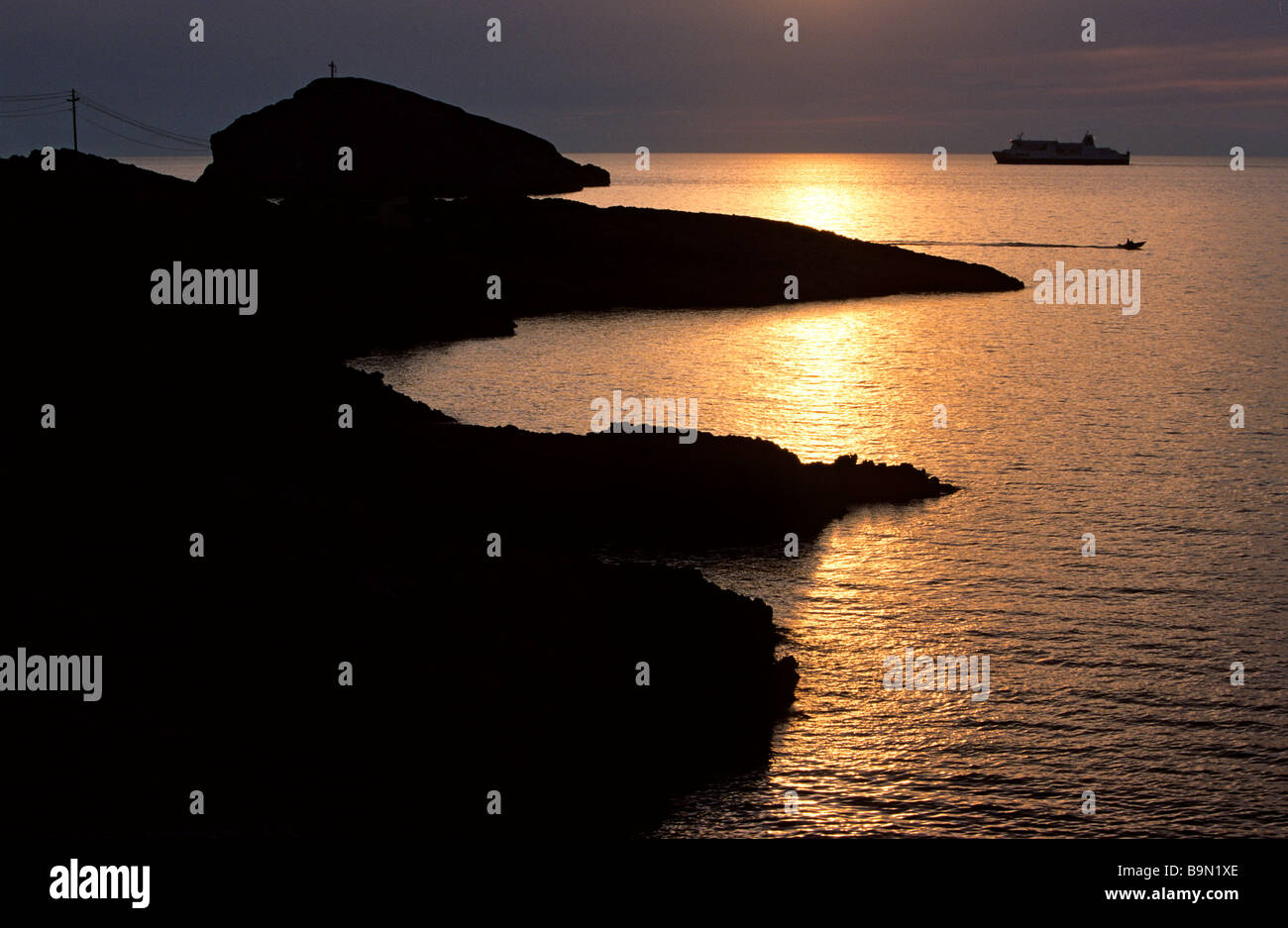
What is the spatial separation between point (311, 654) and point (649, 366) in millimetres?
59969

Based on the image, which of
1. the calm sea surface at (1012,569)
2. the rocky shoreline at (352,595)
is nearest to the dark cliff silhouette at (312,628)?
the rocky shoreline at (352,595)

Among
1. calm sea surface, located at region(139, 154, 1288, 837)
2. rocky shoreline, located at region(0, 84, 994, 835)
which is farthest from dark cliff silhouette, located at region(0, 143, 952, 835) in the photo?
calm sea surface, located at region(139, 154, 1288, 837)

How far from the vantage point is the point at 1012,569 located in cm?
3406

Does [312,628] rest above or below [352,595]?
below

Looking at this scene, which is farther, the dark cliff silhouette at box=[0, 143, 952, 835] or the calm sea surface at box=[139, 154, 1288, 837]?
the calm sea surface at box=[139, 154, 1288, 837]

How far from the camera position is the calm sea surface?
20734 millimetres

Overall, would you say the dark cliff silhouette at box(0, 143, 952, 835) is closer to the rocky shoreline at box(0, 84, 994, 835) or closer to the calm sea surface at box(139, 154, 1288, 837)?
the rocky shoreline at box(0, 84, 994, 835)

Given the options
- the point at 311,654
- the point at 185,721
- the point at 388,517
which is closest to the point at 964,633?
the point at 388,517

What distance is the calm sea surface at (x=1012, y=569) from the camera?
20734mm

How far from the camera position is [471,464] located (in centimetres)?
3462

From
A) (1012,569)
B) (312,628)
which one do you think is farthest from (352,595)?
(1012,569)

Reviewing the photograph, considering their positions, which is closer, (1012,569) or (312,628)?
(312,628)

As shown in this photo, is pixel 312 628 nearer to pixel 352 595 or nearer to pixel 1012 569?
pixel 352 595

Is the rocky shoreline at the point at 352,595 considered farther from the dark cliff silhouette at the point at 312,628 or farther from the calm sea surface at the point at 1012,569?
the calm sea surface at the point at 1012,569
